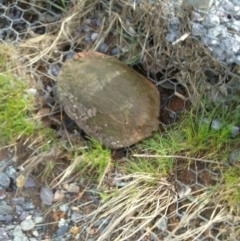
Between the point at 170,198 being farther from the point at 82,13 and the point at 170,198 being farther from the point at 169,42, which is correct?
the point at 82,13

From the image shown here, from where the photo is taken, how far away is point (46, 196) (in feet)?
5.55

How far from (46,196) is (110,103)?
28cm

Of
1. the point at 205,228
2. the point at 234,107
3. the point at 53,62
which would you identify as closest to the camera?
the point at 205,228

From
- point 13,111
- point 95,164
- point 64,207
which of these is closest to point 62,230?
point 64,207

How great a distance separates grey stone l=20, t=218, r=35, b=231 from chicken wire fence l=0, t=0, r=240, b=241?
1.00ft

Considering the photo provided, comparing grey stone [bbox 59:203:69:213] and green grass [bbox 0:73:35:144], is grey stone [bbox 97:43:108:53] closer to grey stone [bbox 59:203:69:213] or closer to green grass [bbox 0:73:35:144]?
green grass [bbox 0:73:35:144]

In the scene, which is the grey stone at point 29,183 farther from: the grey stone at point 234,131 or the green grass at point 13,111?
the grey stone at point 234,131

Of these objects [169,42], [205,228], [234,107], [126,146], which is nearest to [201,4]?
[169,42]

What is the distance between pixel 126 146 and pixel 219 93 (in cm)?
26

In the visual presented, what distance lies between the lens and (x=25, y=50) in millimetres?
1853

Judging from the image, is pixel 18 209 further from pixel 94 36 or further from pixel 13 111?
pixel 94 36

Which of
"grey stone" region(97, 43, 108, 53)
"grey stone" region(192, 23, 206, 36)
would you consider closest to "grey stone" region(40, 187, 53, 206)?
"grey stone" region(97, 43, 108, 53)

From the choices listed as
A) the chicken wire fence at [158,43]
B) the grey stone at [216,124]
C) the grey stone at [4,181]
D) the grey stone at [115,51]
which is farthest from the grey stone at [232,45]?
the grey stone at [4,181]

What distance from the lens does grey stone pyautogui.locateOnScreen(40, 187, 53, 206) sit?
1.69 meters
